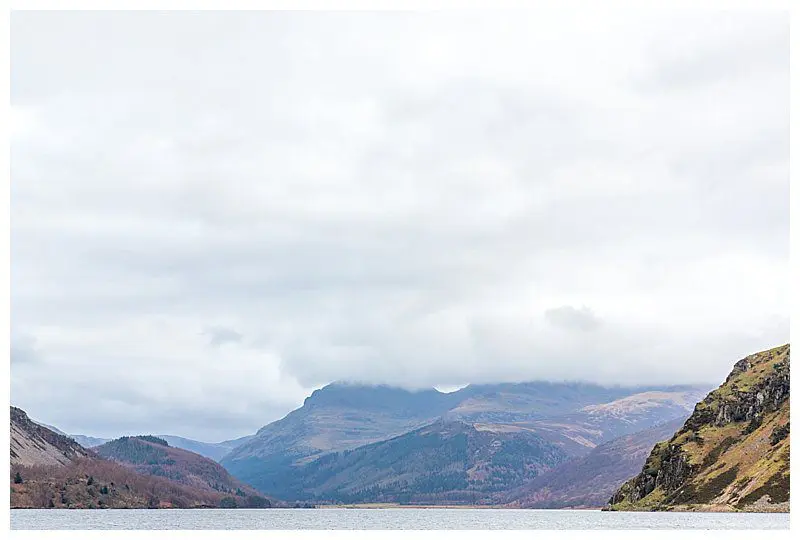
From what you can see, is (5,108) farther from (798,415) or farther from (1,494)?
(798,415)

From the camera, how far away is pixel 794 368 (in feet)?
211

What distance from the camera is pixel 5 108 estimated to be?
202ft

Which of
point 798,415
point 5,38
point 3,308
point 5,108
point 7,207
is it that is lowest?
point 798,415
